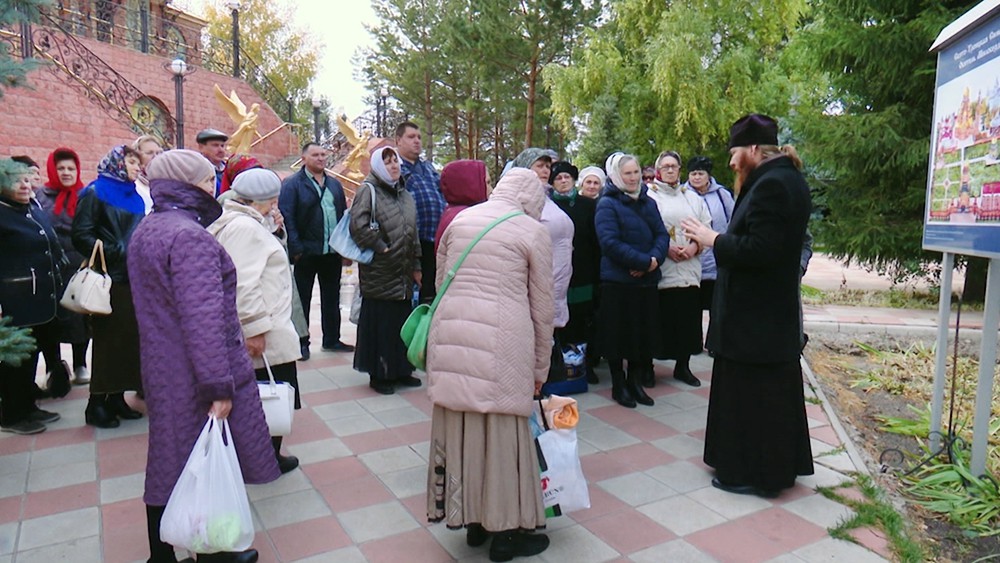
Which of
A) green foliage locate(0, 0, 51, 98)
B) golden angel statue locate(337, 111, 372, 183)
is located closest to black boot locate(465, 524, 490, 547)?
green foliage locate(0, 0, 51, 98)

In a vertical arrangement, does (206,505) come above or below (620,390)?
A: above

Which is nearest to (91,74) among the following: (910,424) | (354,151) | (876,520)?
(354,151)

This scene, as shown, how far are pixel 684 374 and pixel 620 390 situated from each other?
2.90ft

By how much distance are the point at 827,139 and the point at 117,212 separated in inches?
372

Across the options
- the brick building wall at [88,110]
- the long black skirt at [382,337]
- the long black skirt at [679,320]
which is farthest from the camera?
the brick building wall at [88,110]

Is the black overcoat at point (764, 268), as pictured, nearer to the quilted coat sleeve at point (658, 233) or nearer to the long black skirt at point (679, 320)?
the quilted coat sleeve at point (658, 233)

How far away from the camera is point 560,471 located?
9.54 feet

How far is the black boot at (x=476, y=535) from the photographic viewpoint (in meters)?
2.99

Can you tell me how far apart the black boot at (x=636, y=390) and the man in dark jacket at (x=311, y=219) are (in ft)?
9.74

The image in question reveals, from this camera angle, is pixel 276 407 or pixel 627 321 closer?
pixel 276 407

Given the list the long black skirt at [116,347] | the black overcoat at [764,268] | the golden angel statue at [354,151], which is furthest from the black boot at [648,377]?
the golden angel statue at [354,151]

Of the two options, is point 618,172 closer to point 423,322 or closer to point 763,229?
point 763,229

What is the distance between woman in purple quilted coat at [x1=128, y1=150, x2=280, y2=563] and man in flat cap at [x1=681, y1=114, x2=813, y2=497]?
235cm

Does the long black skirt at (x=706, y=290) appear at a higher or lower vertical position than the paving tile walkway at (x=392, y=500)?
higher
